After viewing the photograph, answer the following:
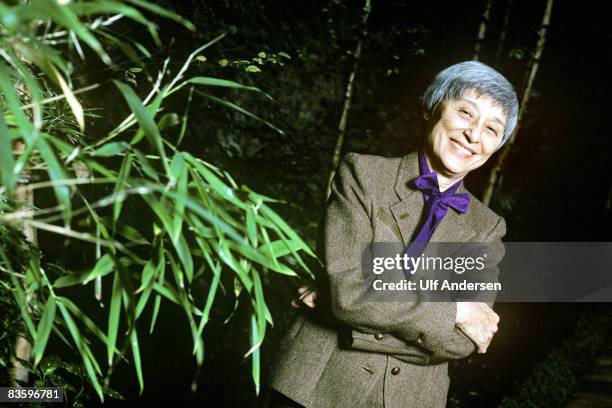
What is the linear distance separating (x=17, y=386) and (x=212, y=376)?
168 cm

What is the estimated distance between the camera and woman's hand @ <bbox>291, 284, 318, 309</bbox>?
1801 mm

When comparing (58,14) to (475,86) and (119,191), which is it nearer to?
(119,191)

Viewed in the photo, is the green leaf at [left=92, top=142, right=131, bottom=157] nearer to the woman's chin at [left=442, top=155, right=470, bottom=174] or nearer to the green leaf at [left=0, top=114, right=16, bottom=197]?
the green leaf at [left=0, top=114, right=16, bottom=197]

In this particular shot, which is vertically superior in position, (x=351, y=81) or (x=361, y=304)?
(x=351, y=81)

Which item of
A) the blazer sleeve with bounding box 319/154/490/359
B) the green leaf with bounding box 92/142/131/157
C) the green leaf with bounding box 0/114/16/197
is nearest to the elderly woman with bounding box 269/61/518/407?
the blazer sleeve with bounding box 319/154/490/359

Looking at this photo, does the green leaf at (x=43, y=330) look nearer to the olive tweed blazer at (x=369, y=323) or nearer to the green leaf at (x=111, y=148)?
the green leaf at (x=111, y=148)

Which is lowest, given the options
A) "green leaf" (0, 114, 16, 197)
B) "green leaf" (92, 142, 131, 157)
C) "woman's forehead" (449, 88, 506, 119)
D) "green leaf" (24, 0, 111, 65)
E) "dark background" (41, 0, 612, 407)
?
"dark background" (41, 0, 612, 407)

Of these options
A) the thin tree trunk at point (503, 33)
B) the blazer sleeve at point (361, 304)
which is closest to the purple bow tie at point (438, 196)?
the blazer sleeve at point (361, 304)

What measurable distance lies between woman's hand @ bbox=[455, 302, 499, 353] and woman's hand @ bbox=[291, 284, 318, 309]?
1.39ft

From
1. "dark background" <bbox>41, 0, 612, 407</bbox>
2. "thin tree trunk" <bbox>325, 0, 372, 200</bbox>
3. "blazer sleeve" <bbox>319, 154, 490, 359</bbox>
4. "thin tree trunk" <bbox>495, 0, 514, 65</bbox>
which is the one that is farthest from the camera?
"thin tree trunk" <bbox>495, 0, 514, 65</bbox>

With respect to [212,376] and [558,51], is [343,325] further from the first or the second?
[558,51]

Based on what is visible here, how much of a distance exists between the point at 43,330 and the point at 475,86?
4.27 feet

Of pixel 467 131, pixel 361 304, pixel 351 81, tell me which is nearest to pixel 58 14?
pixel 361 304

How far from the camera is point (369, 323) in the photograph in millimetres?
1642
